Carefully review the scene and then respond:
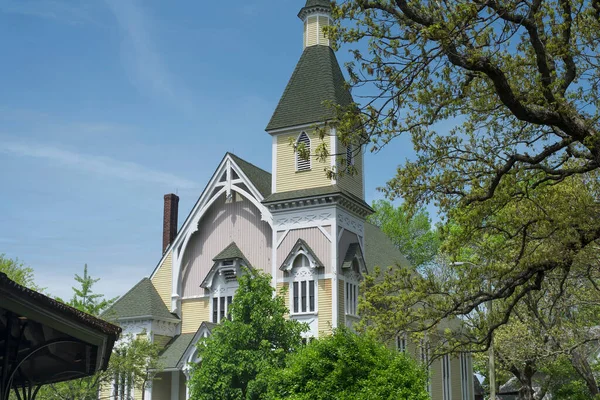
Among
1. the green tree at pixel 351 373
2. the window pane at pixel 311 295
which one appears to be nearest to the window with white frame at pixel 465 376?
the window pane at pixel 311 295

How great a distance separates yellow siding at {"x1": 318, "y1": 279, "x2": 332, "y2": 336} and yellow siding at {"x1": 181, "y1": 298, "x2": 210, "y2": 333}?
24.5 ft

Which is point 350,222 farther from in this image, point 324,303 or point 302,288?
point 324,303

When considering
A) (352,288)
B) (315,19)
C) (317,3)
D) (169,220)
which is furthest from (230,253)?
(317,3)

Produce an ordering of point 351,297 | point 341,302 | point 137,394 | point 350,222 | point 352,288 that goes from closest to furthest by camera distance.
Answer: point 341,302 < point 351,297 < point 352,288 < point 350,222 < point 137,394

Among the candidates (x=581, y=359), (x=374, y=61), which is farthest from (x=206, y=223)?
(x=374, y=61)

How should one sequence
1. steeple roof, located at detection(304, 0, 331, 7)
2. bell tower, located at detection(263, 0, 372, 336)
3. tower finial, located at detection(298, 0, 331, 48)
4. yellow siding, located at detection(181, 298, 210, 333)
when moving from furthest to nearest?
1. tower finial, located at detection(298, 0, 331, 48)
2. steeple roof, located at detection(304, 0, 331, 7)
3. yellow siding, located at detection(181, 298, 210, 333)
4. bell tower, located at detection(263, 0, 372, 336)

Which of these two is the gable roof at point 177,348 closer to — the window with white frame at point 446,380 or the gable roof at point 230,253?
the gable roof at point 230,253

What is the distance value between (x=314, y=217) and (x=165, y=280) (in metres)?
10.7

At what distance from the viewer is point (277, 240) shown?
3934cm

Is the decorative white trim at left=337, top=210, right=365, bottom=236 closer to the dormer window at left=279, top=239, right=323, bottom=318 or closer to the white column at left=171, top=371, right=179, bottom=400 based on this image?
the dormer window at left=279, top=239, right=323, bottom=318

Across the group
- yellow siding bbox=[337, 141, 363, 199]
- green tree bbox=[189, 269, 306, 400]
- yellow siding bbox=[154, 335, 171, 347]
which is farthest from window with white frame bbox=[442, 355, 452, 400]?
green tree bbox=[189, 269, 306, 400]

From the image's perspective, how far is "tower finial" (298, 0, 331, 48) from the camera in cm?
4388

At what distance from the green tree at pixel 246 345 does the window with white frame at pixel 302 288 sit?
586 centimetres

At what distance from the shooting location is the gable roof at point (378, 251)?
4681 centimetres
